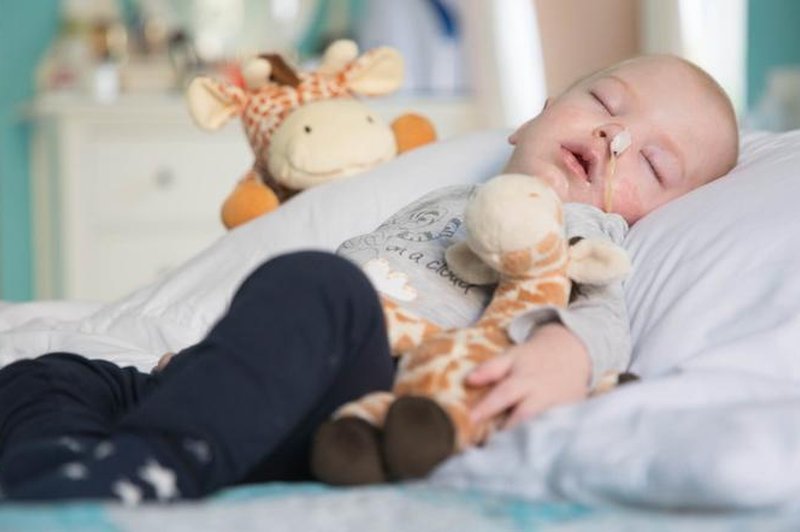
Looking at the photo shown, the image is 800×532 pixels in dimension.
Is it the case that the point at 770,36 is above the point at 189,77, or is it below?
below

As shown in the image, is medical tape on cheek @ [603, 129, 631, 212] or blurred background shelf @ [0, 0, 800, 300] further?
blurred background shelf @ [0, 0, 800, 300]

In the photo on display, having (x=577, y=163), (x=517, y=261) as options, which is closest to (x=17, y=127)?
(x=577, y=163)

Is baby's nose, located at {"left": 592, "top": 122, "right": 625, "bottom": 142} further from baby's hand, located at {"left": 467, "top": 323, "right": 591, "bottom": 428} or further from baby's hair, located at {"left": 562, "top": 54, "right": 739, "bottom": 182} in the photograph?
baby's hand, located at {"left": 467, "top": 323, "right": 591, "bottom": 428}

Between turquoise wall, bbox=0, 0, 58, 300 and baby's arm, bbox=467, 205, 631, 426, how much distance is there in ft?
8.36

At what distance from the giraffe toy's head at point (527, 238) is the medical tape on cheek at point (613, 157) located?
0.21 metres

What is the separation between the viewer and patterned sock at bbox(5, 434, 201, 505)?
2.89ft

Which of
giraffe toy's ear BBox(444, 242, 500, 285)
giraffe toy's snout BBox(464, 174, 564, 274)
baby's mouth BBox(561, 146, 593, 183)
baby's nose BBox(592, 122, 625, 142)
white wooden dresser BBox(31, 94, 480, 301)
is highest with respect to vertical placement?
giraffe toy's snout BBox(464, 174, 564, 274)

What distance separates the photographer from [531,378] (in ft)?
3.50

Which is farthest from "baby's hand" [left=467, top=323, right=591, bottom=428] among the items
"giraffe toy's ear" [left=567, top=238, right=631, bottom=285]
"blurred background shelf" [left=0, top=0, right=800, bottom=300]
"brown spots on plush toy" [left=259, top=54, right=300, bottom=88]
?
"blurred background shelf" [left=0, top=0, right=800, bottom=300]

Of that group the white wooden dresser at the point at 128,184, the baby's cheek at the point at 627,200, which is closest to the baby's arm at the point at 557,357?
the baby's cheek at the point at 627,200

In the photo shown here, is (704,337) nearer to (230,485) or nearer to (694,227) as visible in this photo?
(694,227)

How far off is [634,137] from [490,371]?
18.0 inches

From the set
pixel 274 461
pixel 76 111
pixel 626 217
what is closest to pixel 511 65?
pixel 76 111

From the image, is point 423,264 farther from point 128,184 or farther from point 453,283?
point 128,184
